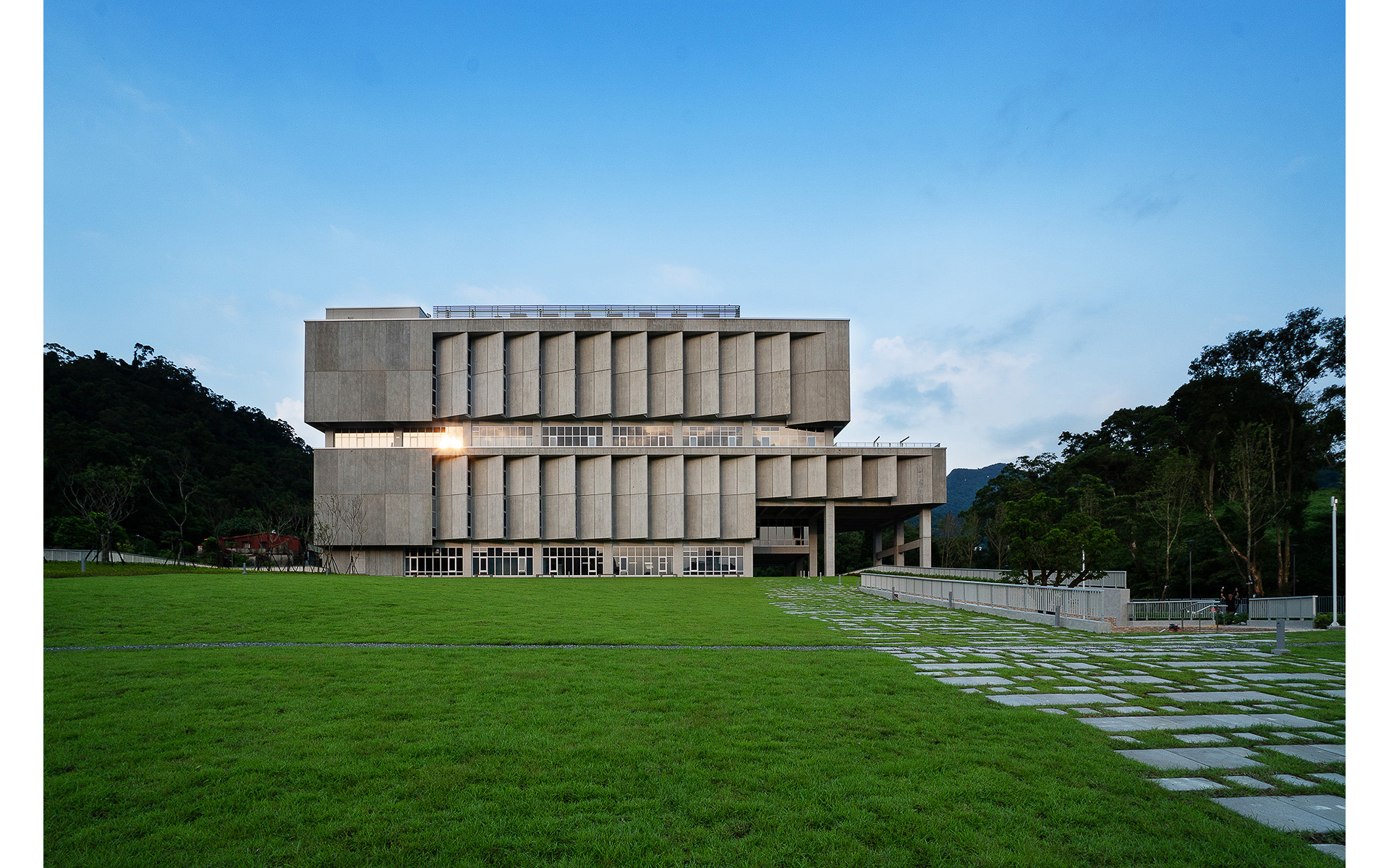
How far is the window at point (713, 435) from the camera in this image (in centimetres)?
6178

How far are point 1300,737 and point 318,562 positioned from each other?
2962 inches

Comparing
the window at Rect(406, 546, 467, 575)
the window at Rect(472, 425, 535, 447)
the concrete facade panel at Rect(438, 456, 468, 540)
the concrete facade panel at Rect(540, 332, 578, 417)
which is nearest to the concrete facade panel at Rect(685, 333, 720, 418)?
the concrete facade panel at Rect(540, 332, 578, 417)

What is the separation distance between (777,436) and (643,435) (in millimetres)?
11604

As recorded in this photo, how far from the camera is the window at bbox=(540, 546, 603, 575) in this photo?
60.1 metres

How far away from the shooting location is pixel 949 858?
190 inches

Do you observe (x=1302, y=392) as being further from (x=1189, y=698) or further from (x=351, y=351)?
(x=351, y=351)

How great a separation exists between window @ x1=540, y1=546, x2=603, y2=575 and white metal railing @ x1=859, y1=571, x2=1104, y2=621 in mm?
32436

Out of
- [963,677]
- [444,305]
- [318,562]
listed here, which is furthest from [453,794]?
[318,562]

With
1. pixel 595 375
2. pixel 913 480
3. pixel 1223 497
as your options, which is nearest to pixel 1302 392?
pixel 1223 497

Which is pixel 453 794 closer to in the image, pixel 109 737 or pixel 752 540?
pixel 109 737

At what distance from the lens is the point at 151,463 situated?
70.2 meters

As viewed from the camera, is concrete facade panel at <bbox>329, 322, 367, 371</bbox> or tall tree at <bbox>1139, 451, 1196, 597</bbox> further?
concrete facade panel at <bbox>329, 322, 367, 371</bbox>

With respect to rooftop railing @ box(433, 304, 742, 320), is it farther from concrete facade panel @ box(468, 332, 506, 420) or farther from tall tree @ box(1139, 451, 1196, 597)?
tall tree @ box(1139, 451, 1196, 597)

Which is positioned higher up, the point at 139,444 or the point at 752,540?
the point at 139,444
